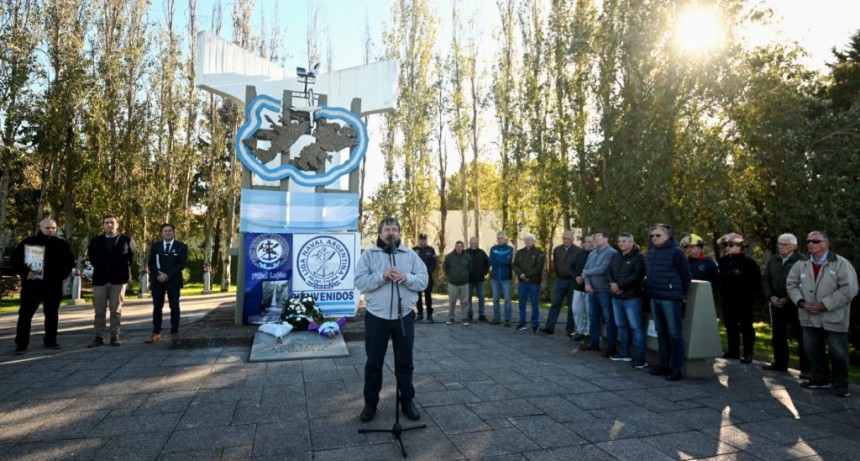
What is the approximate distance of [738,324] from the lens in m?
6.56

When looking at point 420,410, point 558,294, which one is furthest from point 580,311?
point 420,410

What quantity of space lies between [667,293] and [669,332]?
464mm

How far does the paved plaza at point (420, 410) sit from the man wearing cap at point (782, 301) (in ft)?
0.91

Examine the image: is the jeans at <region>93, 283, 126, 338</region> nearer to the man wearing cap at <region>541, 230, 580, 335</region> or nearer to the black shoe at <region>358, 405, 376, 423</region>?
the black shoe at <region>358, 405, 376, 423</region>

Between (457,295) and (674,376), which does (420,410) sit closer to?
(674,376)

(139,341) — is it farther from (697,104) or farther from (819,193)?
(819,193)

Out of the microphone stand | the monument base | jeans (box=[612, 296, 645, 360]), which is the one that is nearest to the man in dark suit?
the monument base

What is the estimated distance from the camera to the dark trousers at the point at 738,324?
20.7ft

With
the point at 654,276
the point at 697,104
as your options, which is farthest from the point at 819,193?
the point at 654,276

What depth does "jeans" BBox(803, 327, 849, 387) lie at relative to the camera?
191 inches

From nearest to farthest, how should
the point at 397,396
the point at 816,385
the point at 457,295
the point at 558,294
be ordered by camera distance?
the point at 397,396
the point at 816,385
the point at 558,294
the point at 457,295

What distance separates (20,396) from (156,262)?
9.13ft

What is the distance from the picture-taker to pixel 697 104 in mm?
10633

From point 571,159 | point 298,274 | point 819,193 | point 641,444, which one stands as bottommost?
point 641,444
